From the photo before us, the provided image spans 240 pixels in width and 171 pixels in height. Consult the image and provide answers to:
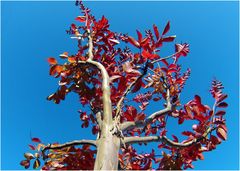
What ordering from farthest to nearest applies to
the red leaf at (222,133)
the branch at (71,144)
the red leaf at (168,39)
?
the red leaf at (168,39) → the red leaf at (222,133) → the branch at (71,144)

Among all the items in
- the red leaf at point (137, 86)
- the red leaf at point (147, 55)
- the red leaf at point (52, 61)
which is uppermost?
Result: the red leaf at point (52, 61)

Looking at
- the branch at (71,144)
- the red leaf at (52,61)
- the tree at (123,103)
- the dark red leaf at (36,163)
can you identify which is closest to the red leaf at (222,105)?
the tree at (123,103)

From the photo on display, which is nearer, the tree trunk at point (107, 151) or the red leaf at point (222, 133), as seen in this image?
the tree trunk at point (107, 151)

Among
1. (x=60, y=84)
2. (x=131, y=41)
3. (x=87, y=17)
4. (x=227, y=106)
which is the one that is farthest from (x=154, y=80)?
(x=87, y=17)

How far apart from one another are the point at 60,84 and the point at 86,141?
2.26ft

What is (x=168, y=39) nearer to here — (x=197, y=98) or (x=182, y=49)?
(x=182, y=49)

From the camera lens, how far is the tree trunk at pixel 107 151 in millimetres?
1404

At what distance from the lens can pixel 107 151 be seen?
4.77 feet

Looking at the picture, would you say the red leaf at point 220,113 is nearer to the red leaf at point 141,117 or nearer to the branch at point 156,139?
the branch at point 156,139

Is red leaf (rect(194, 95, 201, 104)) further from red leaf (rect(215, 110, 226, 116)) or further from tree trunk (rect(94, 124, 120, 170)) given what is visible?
tree trunk (rect(94, 124, 120, 170))

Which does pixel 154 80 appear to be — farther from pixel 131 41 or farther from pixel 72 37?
pixel 72 37

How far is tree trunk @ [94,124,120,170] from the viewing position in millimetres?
1404

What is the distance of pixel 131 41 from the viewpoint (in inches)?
74.7

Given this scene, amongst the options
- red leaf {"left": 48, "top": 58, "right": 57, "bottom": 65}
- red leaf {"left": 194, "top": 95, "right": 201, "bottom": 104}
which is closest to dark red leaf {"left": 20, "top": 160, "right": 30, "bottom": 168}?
red leaf {"left": 48, "top": 58, "right": 57, "bottom": 65}
